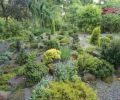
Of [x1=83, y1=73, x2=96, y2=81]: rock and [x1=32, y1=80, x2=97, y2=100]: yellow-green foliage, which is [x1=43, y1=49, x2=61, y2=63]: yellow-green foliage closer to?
[x1=83, y1=73, x2=96, y2=81]: rock

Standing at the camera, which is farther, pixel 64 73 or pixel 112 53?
pixel 112 53

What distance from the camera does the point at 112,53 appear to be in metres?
15.9

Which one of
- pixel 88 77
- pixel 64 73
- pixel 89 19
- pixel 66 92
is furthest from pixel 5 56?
pixel 89 19

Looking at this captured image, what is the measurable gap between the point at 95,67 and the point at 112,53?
1.54m

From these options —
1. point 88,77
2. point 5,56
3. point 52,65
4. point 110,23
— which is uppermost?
point 110,23

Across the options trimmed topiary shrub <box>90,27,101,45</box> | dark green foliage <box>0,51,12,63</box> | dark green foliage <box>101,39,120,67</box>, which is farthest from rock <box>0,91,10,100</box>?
trimmed topiary shrub <box>90,27,101,45</box>

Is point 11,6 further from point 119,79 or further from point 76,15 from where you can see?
point 76,15

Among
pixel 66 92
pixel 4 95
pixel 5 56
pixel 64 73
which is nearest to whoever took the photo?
pixel 66 92

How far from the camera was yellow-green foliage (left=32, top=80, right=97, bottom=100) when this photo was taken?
34.9 feet

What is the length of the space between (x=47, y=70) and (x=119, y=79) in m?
3.39

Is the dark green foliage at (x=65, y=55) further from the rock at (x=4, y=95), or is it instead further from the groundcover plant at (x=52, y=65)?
the rock at (x=4, y=95)

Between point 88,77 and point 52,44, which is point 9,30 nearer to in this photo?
point 52,44

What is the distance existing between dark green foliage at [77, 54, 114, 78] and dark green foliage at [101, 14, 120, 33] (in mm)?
9122

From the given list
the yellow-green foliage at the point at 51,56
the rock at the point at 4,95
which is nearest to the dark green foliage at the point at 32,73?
the rock at the point at 4,95
